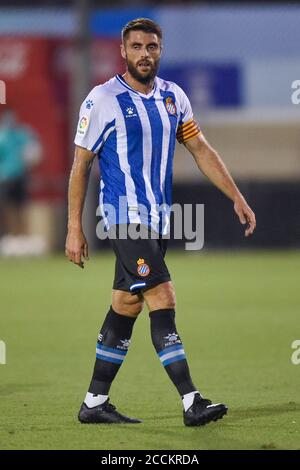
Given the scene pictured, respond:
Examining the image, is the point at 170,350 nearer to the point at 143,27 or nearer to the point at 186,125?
the point at 186,125

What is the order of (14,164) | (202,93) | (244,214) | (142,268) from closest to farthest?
(142,268) < (244,214) < (202,93) < (14,164)

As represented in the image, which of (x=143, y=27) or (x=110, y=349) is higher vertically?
(x=143, y=27)

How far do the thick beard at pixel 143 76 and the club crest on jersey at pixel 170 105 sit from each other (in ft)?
0.53

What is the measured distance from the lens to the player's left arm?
6492 mm

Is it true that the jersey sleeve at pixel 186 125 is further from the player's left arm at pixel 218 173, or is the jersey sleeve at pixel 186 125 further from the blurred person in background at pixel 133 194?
the blurred person in background at pixel 133 194

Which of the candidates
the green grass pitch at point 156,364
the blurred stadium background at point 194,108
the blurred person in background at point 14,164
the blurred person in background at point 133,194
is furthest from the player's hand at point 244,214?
the blurred person in background at point 14,164

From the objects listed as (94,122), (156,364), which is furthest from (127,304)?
(156,364)

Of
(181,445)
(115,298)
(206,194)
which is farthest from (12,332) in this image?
(206,194)

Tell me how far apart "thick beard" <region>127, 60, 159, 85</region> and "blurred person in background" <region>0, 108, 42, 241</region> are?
15.2m

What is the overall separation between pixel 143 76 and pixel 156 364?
2.98 m

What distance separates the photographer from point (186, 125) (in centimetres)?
657

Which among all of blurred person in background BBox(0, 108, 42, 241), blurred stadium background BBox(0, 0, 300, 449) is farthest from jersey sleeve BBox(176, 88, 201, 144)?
blurred person in background BBox(0, 108, 42, 241)

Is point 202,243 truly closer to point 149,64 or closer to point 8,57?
point 8,57

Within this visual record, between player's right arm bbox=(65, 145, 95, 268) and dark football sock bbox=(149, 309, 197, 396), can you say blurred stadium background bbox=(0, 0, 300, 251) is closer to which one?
player's right arm bbox=(65, 145, 95, 268)
